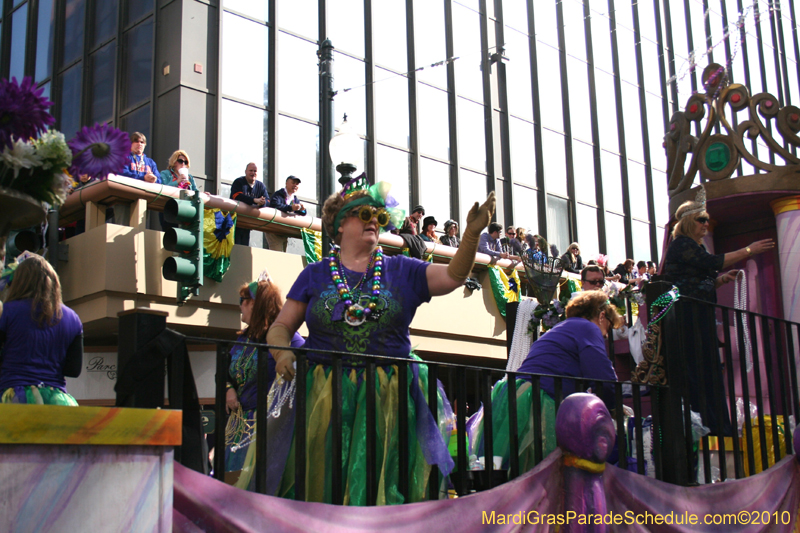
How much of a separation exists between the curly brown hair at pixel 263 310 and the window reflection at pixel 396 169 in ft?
42.6

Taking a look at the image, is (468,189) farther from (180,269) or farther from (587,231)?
(180,269)

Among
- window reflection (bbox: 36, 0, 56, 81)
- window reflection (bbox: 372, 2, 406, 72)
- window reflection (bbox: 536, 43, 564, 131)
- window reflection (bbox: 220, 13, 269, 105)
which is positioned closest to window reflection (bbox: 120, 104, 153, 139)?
window reflection (bbox: 220, 13, 269, 105)

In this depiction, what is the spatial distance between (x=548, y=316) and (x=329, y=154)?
121 inches

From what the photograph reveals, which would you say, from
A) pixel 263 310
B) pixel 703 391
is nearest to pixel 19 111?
pixel 263 310

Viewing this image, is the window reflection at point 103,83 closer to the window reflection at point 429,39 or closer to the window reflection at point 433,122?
the window reflection at point 433,122

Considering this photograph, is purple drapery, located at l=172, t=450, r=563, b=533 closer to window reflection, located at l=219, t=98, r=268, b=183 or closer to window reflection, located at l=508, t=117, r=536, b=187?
window reflection, located at l=219, t=98, r=268, b=183

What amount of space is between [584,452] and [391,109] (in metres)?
15.9

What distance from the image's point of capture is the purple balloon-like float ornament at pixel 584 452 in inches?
138

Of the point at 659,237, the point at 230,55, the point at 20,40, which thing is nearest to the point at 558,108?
the point at 659,237

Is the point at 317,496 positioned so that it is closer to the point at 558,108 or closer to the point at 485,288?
the point at 485,288

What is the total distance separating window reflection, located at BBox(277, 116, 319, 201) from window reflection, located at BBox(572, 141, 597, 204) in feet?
28.6

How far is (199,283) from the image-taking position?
915cm

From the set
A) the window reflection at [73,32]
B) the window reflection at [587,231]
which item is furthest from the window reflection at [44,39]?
the window reflection at [587,231]

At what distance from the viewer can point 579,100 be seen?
2372cm
